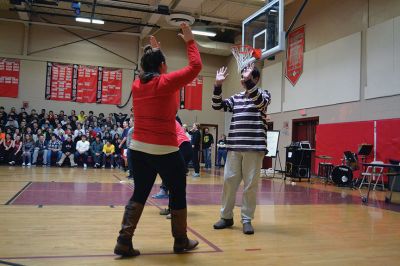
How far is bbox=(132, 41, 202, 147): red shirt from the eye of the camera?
2656mm

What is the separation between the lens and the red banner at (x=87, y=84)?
17.7 m

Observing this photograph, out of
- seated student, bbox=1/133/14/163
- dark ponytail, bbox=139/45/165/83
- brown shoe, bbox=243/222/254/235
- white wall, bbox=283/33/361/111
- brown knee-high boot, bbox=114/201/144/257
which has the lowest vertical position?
brown shoe, bbox=243/222/254/235

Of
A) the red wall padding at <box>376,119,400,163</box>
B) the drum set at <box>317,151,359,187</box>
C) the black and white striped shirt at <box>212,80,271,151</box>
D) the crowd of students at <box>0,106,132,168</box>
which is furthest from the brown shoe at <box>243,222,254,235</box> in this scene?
the crowd of students at <box>0,106,132,168</box>

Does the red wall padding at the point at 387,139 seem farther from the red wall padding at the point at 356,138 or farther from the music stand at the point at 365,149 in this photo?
the music stand at the point at 365,149

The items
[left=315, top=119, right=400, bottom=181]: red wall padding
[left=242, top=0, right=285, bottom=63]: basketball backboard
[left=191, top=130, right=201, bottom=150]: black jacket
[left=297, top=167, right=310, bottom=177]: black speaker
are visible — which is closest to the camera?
[left=242, top=0, right=285, bottom=63]: basketball backboard

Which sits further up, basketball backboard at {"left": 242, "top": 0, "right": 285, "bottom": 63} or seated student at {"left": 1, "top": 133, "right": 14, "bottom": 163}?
basketball backboard at {"left": 242, "top": 0, "right": 285, "bottom": 63}

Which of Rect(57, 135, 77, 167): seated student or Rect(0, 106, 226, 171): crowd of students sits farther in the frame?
Rect(57, 135, 77, 167): seated student

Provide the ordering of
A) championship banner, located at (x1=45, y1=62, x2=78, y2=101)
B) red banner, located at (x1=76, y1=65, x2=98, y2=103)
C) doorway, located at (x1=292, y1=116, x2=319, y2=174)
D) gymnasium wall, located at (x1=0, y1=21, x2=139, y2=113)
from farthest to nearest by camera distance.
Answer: red banner, located at (x1=76, y1=65, x2=98, y2=103) < championship banner, located at (x1=45, y1=62, x2=78, y2=101) < gymnasium wall, located at (x1=0, y1=21, x2=139, y2=113) < doorway, located at (x1=292, y1=116, x2=319, y2=174)

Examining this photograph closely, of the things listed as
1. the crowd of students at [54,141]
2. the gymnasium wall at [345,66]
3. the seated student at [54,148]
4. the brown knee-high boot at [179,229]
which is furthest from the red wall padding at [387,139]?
the seated student at [54,148]

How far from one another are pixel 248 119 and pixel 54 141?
12.0 metres

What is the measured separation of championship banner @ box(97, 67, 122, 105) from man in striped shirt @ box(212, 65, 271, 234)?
15.0m

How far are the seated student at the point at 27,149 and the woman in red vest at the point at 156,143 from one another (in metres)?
12.4

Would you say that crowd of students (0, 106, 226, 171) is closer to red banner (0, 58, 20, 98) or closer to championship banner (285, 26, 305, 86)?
red banner (0, 58, 20, 98)

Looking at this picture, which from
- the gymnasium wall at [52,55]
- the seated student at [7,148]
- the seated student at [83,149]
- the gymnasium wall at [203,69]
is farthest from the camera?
the gymnasium wall at [203,69]
